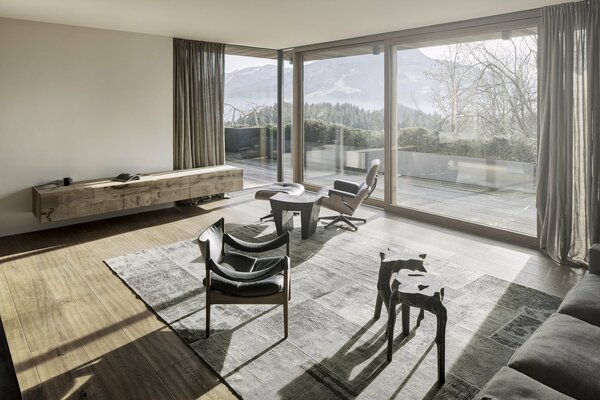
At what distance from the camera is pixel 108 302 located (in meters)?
3.69

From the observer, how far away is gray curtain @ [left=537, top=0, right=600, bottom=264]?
435 centimetres

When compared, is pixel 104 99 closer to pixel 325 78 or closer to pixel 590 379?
pixel 325 78

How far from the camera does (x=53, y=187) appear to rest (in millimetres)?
5547

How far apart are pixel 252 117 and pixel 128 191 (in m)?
3.11

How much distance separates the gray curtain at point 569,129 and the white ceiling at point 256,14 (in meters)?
0.32

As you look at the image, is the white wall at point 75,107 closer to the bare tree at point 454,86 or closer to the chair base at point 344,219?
the chair base at point 344,219

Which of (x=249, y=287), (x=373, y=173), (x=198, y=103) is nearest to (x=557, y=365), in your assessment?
(x=249, y=287)

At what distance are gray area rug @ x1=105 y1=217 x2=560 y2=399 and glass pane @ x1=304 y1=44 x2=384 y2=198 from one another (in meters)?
3.04

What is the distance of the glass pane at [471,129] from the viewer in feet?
17.0

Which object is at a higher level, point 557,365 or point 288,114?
point 288,114

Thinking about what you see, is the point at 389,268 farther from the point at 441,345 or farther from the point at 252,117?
the point at 252,117

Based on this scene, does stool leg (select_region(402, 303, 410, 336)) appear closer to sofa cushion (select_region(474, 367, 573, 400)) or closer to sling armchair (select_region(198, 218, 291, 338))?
sling armchair (select_region(198, 218, 291, 338))

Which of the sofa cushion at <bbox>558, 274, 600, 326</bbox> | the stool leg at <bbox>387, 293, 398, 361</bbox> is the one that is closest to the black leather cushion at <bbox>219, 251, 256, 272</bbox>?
the stool leg at <bbox>387, 293, 398, 361</bbox>

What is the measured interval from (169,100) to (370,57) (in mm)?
3197
